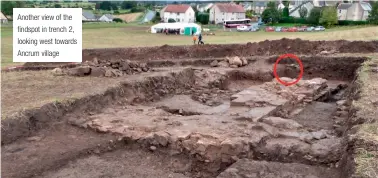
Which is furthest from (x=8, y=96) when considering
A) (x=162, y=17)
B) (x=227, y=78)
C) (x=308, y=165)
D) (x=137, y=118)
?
(x=162, y=17)

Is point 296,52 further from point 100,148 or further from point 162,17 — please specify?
point 162,17

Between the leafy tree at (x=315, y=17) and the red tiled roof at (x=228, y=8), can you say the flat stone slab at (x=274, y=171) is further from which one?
the red tiled roof at (x=228, y=8)

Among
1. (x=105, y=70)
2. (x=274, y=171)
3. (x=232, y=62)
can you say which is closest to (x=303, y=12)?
(x=232, y=62)

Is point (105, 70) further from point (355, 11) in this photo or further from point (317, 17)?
point (355, 11)

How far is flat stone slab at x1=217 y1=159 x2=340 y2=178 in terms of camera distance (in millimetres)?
5813

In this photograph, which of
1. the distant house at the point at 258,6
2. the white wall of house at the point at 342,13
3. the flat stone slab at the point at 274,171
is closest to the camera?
the flat stone slab at the point at 274,171

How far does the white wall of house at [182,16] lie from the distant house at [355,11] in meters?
27.2

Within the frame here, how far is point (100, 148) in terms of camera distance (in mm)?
7461

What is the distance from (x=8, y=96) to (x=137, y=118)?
3.44m

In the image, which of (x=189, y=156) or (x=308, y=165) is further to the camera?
(x=189, y=156)

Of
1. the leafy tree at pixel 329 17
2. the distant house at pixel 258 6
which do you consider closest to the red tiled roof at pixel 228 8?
the leafy tree at pixel 329 17

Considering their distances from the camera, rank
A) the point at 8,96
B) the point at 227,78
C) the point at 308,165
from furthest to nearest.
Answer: the point at 227,78 → the point at 8,96 → the point at 308,165

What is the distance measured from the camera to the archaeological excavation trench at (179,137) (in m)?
6.44
